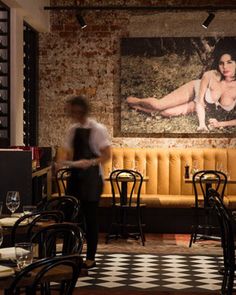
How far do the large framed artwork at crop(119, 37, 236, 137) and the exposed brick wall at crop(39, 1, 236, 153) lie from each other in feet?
0.44

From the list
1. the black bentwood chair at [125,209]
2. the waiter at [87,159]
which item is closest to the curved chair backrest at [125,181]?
the black bentwood chair at [125,209]

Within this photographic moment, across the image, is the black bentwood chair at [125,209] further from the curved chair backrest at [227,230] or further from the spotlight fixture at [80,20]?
the curved chair backrest at [227,230]

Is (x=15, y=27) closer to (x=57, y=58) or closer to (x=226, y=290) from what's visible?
(x=57, y=58)

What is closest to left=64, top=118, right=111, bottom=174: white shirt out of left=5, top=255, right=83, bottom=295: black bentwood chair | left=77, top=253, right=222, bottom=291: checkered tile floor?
left=77, top=253, right=222, bottom=291: checkered tile floor

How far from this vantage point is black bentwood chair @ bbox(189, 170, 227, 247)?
31.9ft

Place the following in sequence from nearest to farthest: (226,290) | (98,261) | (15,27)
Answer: (226,290), (98,261), (15,27)

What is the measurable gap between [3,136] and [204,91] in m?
3.38

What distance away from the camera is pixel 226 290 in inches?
235

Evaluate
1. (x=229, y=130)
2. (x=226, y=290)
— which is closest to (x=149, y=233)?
(x=229, y=130)

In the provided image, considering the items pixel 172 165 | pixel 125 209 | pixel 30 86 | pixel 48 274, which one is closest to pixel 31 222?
pixel 48 274

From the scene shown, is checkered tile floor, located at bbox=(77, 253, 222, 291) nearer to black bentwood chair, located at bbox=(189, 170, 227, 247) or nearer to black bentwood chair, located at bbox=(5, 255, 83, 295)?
black bentwood chair, located at bbox=(189, 170, 227, 247)

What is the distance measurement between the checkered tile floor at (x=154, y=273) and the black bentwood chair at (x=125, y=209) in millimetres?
1071

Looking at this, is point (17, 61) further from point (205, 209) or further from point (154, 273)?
point (154, 273)

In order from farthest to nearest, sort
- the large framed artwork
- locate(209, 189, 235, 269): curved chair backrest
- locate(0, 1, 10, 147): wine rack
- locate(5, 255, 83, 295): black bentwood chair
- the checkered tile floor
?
1. the large framed artwork
2. locate(0, 1, 10, 147): wine rack
3. the checkered tile floor
4. locate(209, 189, 235, 269): curved chair backrest
5. locate(5, 255, 83, 295): black bentwood chair
